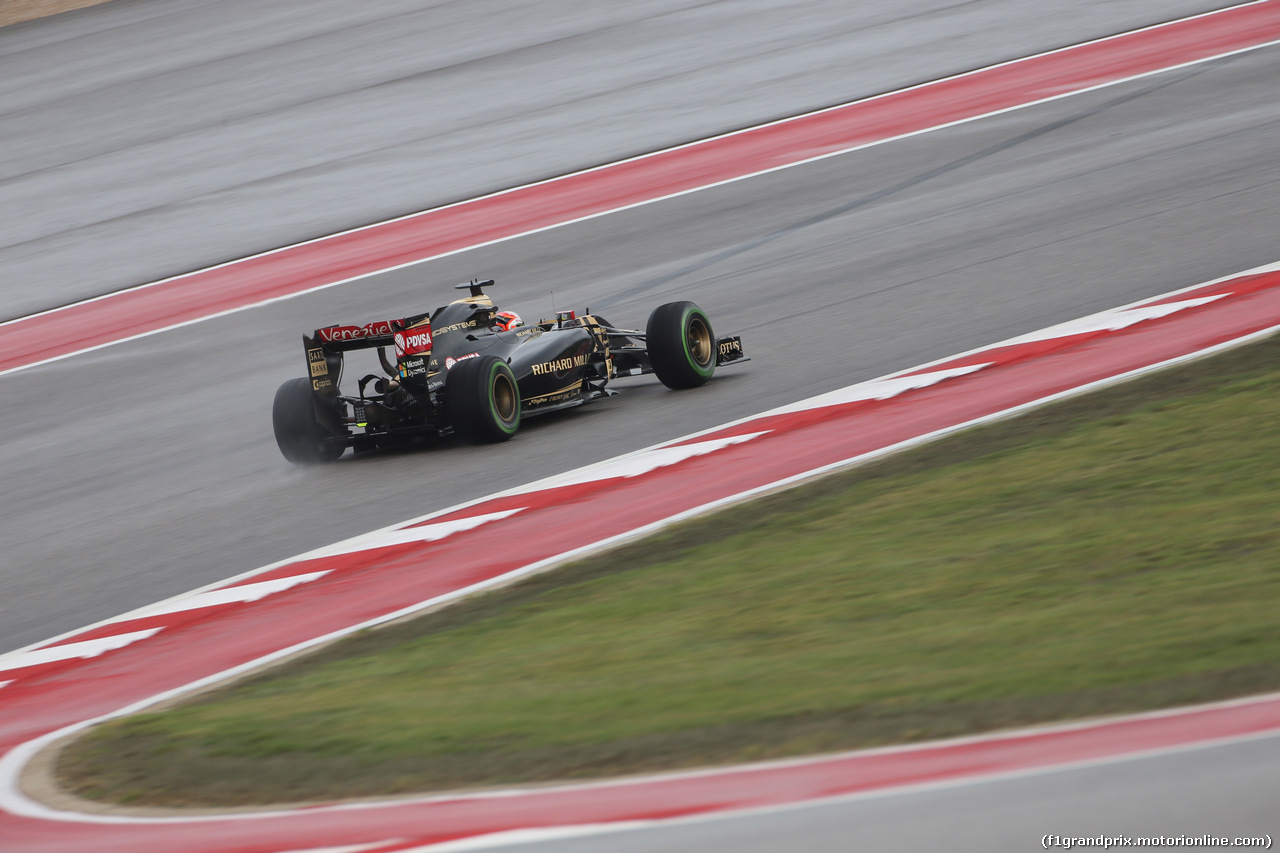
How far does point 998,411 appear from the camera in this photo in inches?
383

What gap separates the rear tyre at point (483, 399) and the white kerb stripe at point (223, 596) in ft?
7.16

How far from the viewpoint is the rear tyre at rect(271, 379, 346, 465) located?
11.1m

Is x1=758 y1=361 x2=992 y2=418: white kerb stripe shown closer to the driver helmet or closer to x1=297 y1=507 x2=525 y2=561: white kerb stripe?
the driver helmet

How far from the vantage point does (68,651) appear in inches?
321

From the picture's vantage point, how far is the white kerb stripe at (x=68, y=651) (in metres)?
8.08

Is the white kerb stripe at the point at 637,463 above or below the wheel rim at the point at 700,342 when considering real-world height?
below

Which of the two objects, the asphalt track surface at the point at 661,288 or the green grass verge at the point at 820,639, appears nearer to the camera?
the green grass verge at the point at 820,639

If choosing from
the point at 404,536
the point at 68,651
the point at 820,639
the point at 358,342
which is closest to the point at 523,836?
the point at 820,639

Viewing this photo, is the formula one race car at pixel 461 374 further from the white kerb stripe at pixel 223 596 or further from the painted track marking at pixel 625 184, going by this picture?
the painted track marking at pixel 625 184

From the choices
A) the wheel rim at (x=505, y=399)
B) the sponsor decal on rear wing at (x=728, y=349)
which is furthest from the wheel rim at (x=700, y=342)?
the wheel rim at (x=505, y=399)

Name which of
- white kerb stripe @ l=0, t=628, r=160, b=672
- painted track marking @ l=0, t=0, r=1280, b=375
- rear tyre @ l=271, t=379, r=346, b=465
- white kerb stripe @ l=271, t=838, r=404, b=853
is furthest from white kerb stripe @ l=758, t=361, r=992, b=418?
painted track marking @ l=0, t=0, r=1280, b=375

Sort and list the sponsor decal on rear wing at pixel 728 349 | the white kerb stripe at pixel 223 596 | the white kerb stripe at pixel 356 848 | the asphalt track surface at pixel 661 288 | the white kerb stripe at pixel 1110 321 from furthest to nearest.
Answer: the sponsor decal on rear wing at pixel 728 349 < the white kerb stripe at pixel 1110 321 < the asphalt track surface at pixel 661 288 < the white kerb stripe at pixel 223 596 < the white kerb stripe at pixel 356 848

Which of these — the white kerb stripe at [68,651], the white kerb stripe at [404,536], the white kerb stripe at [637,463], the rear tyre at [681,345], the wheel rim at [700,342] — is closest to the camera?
the white kerb stripe at [68,651]

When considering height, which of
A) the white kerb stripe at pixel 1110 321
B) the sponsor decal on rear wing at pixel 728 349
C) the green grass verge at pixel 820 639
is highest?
the sponsor decal on rear wing at pixel 728 349
